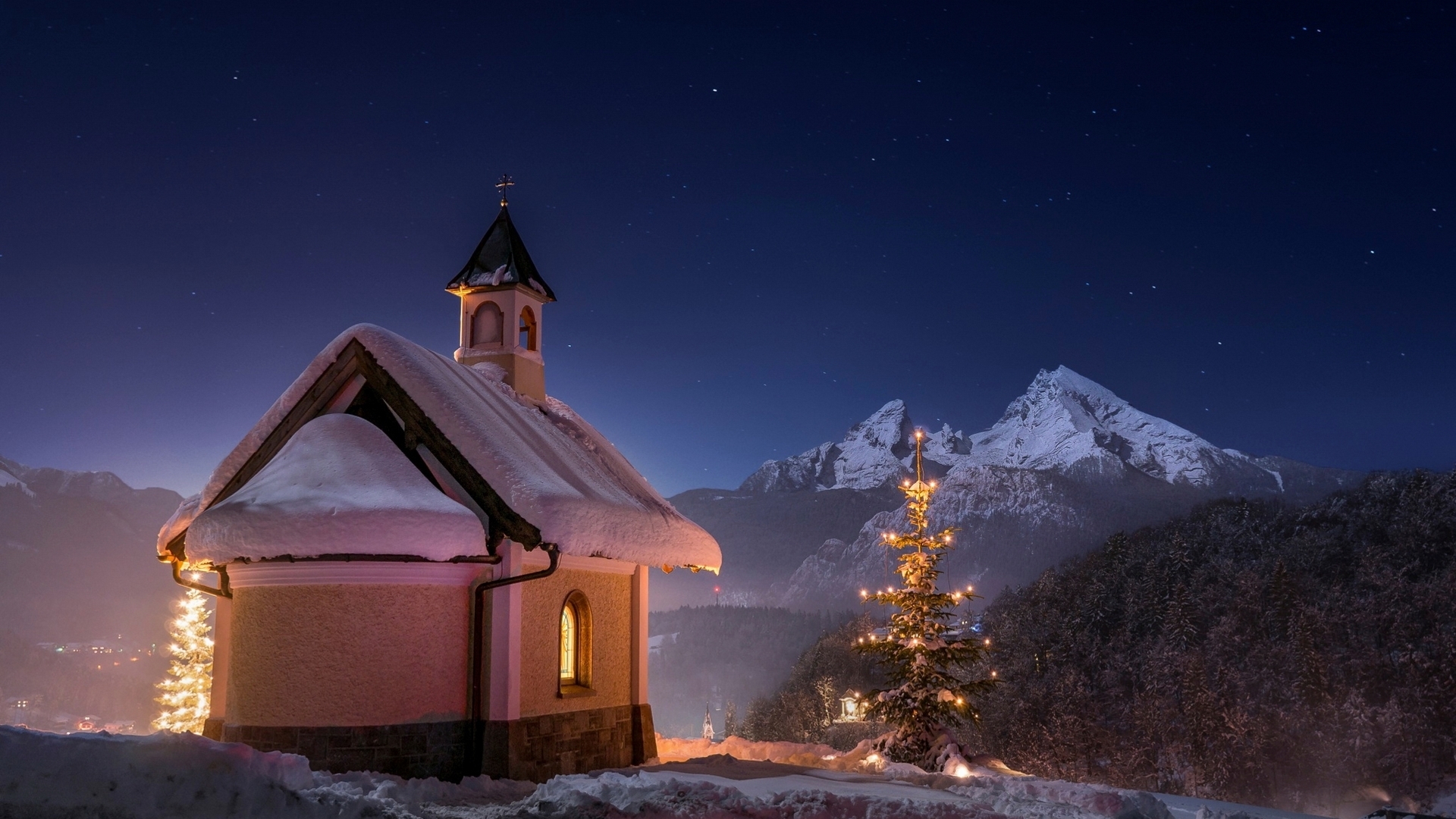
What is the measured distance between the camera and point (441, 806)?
31.3 ft

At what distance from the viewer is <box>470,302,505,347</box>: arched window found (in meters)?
17.4

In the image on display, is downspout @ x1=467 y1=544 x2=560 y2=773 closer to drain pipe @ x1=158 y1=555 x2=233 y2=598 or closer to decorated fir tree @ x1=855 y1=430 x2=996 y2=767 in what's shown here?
drain pipe @ x1=158 y1=555 x2=233 y2=598

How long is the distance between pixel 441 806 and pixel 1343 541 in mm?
52741

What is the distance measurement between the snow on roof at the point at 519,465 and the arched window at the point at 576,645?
43.9 inches

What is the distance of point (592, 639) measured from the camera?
13711 mm

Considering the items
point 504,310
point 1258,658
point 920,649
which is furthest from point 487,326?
point 1258,658

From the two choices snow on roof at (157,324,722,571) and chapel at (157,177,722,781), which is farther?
snow on roof at (157,324,722,571)

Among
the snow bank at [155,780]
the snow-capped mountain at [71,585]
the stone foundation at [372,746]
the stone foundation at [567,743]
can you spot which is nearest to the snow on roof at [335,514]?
the stone foundation at [372,746]

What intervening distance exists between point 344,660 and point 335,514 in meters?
1.81

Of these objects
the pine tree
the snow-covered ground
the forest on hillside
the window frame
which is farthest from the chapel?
the forest on hillside

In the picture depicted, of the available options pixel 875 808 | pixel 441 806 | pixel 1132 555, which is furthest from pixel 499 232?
pixel 1132 555

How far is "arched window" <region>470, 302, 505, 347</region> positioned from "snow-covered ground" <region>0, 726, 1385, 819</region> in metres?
8.05

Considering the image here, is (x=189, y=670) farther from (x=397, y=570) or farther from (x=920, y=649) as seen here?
(x=920, y=649)

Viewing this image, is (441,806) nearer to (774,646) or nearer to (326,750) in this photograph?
(326,750)
